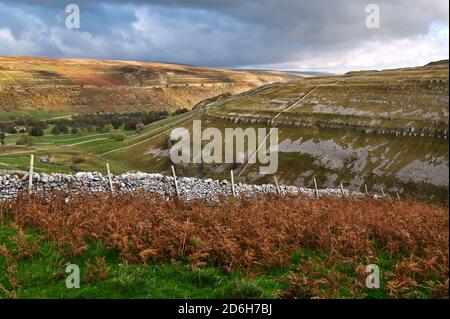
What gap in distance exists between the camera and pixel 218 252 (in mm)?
11930

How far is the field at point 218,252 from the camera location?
33.5 feet

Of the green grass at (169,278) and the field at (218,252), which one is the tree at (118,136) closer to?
the field at (218,252)

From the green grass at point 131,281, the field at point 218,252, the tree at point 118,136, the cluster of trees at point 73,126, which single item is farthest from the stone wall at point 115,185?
the tree at point 118,136

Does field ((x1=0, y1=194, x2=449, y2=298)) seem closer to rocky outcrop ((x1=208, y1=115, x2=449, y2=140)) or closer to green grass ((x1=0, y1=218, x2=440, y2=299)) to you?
green grass ((x1=0, y1=218, x2=440, y2=299))

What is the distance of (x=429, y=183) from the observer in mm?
68625

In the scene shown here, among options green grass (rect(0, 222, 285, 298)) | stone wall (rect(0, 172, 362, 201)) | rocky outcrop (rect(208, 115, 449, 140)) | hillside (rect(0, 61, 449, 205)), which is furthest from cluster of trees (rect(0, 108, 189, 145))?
green grass (rect(0, 222, 285, 298))

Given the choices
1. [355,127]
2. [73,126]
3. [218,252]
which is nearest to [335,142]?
[355,127]

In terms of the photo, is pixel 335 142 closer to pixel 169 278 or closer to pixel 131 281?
pixel 169 278

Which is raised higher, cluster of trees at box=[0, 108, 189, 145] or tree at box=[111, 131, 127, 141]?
cluster of trees at box=[0, 108, 189, 145]

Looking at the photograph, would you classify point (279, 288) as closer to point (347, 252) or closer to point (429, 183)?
point (347, 252)

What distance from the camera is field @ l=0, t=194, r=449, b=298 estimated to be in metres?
10.2

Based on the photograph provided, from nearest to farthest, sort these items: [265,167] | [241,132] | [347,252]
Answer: [347,252]
[265,167]
[241,132]
